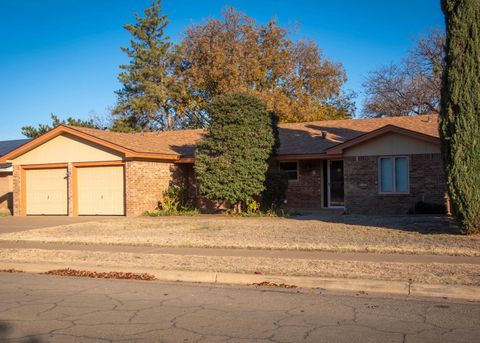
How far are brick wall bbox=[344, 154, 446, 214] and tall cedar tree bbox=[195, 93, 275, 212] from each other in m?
3.65

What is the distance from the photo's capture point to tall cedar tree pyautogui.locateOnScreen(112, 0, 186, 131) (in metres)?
48.1

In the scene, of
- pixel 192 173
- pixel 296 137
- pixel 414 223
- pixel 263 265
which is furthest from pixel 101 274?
pixel 296 137

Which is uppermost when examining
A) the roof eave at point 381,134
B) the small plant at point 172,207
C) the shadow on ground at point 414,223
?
the roof eave at point 381,134

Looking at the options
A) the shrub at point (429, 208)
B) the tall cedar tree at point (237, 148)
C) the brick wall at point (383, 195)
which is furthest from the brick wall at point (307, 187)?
the shrub at point (429, 208)

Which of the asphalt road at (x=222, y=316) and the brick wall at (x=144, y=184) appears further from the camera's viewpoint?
the brick wall at (x=144, y=184)

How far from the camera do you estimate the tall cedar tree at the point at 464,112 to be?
13.2 metres

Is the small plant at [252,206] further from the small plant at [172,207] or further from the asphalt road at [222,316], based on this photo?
the asphalt road at [222,316]

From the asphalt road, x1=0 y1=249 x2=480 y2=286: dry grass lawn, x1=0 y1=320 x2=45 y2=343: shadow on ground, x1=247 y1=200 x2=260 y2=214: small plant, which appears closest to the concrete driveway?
x1=247 y1=200 x2=260 y2=214: small plant

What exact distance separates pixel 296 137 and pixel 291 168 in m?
2.21

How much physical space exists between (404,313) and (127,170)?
17.1m

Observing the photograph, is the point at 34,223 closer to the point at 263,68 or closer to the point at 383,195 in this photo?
the point at 383,195

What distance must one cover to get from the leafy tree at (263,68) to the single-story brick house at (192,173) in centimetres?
1336

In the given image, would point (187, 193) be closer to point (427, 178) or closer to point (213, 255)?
point (427, 178)

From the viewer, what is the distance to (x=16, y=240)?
15828 mm
